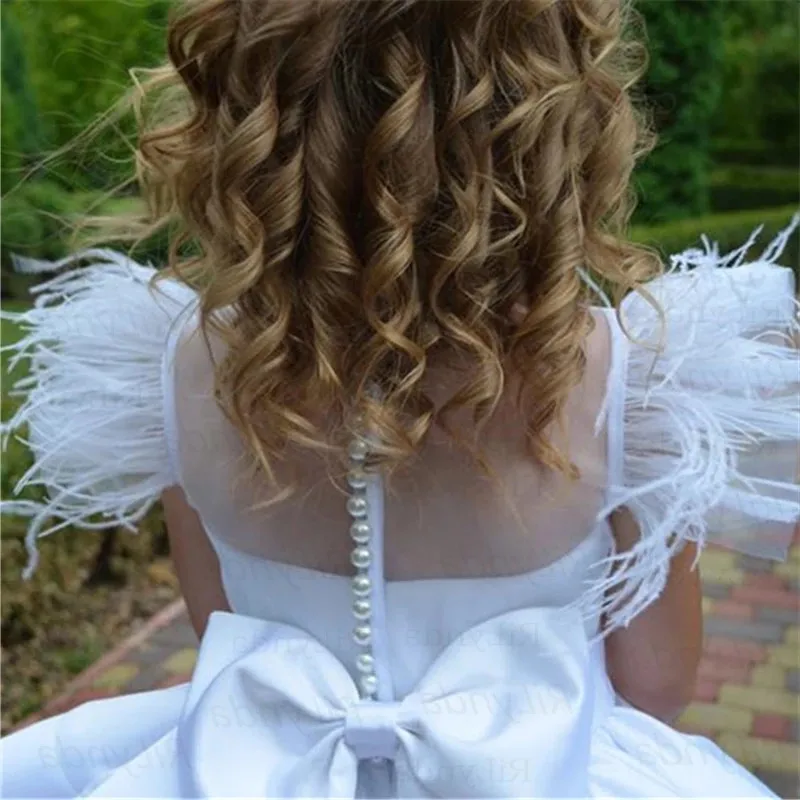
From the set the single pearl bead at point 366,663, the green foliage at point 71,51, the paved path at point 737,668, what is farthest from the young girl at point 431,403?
the green foliage at point 71,51

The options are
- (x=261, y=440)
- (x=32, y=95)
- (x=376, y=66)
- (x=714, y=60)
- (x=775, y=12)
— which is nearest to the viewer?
(x=376, y=66)

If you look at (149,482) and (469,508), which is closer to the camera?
(469,508)

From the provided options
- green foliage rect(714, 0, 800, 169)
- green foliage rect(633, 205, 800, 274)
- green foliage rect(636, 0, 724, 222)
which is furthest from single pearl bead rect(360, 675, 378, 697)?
green foliage rect(714, 0, 800, 169)

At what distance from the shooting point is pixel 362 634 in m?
1.02

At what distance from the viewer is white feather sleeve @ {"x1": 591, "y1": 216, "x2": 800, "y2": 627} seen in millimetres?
1039

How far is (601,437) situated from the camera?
103 cm

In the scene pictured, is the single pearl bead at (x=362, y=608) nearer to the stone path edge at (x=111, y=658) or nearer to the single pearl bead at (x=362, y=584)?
the single pearl bead at (x=362, y=584)

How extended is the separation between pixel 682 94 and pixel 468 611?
5290mm

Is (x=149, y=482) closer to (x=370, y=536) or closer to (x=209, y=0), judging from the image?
(x=370, y=536)

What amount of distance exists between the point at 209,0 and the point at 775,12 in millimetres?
11904

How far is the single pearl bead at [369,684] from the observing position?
1032mm

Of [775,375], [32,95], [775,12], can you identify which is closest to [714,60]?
[32,95]

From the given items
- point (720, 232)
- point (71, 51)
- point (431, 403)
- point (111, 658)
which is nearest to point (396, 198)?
point (431, 403)

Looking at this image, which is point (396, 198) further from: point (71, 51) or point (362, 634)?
point (71, 51)
